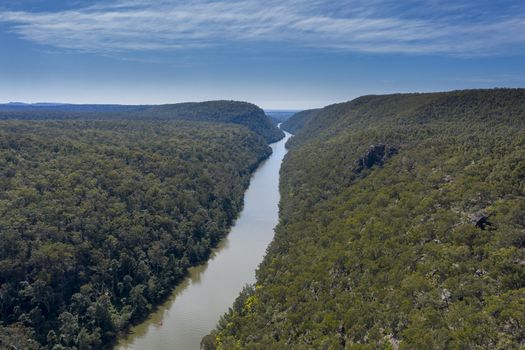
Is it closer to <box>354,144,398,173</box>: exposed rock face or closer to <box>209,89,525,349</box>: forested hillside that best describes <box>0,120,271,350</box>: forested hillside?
<box>209,89,525,349</box>: forested hillside

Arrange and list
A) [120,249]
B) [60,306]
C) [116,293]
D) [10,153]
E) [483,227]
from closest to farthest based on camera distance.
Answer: [483,227]
[60,306]
[116,293]
[120,249]
[10,153]

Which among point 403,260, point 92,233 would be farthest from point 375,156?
point 92,233

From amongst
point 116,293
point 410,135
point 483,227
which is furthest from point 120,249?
point 410,135

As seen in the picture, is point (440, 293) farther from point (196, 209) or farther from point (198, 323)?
point (196, 209)

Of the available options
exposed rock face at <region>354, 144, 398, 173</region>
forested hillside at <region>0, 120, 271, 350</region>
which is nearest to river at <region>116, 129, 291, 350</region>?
forested hillside at <region>0, 120, 271, 350</region>

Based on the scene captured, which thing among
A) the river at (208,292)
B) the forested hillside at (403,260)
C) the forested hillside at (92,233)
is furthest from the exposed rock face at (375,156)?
the forested hillside at (92,233)

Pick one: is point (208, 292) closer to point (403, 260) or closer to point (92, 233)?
point (92, 233)

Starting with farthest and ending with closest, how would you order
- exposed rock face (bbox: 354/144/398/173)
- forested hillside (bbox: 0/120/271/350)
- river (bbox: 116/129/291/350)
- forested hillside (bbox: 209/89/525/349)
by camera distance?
exposed rock face (bbox: 354/144/398/173) < river (bbox: 116/129/291/350) < forested hillside (bbox: 0/120/271/350) < forested hillside (bbox: 209/89/525/349)

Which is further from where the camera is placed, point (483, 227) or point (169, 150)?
point (169, 150)
